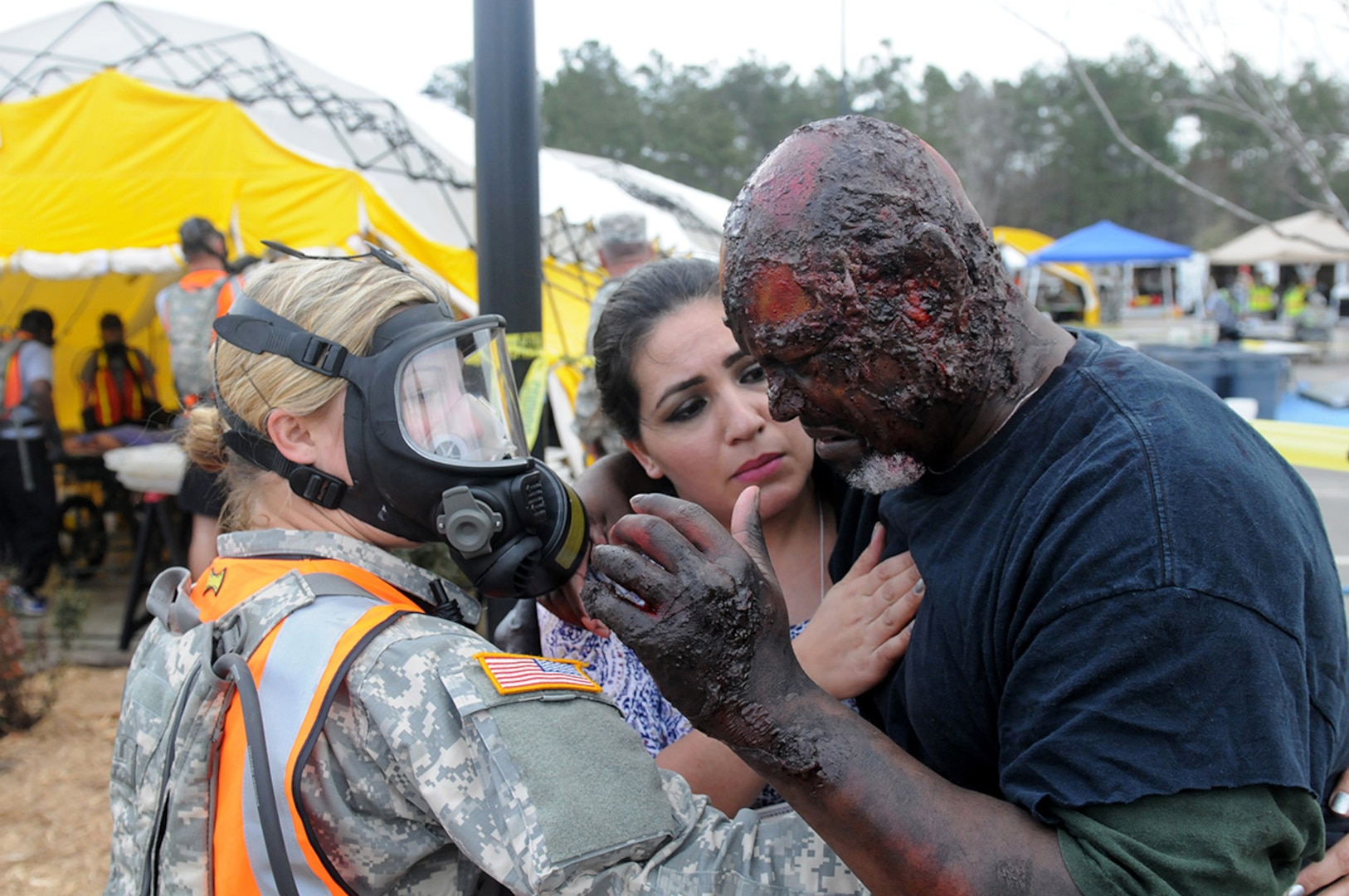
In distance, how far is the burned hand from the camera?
114cm

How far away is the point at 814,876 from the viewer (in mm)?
1351

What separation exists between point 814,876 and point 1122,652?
1.80 ft

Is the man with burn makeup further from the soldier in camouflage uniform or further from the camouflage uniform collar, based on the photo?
the camouflage uniform collar

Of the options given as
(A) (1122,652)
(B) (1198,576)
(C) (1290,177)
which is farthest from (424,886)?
(C) (1290,177)

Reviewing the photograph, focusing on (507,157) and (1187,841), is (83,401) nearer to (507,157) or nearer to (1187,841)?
(507,157)

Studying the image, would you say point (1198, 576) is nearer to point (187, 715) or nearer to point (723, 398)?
point (723, 398)

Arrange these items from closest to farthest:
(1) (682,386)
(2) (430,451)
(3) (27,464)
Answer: (2) (430,451), (1) (682,386), (3) (27,464)

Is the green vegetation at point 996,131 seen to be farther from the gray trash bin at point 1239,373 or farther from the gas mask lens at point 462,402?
the gas mask lens at point 462,402

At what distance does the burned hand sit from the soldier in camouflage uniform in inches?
8.2

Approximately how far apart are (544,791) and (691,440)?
3.25ft

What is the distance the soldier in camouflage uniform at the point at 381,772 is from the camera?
1246 mm

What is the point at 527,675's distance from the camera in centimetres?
134

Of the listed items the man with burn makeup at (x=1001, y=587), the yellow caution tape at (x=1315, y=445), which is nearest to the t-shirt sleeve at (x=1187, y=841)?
the man with burn makeup at (x=1001, y=587)

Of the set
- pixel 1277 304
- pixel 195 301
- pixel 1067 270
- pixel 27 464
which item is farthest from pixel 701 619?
pixel 1277 304
